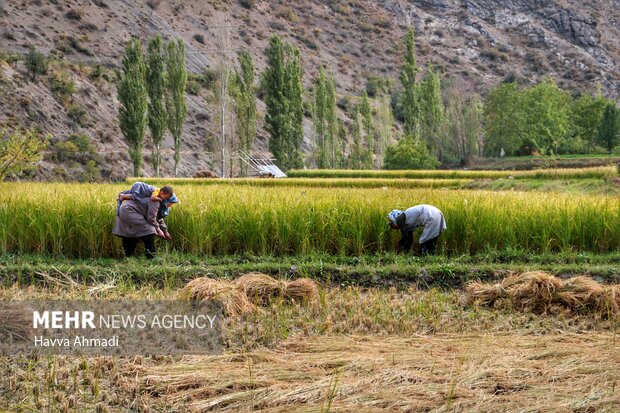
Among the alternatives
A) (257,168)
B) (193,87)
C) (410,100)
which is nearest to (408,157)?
(410,100)

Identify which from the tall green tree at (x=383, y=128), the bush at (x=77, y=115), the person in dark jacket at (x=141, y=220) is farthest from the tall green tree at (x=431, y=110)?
the person in dark jacket at (x=141, y=220)

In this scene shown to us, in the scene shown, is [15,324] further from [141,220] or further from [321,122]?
[321,122]

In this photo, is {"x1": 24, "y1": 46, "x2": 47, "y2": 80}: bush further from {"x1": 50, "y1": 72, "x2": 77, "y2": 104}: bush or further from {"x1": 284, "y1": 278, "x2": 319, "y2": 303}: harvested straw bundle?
{"x1": 284, "y1": 278, "x2": 319, "y2": 303}: harvested straw bundle

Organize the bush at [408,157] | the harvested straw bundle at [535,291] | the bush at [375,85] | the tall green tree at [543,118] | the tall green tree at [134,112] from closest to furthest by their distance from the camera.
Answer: the harvested straw bundle at [535,291] < the tall green tree at [134,112] < the bush at [408,157] < the tall green tree at [543,118] < the bush at [375,85]

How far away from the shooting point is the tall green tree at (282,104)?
129 ft

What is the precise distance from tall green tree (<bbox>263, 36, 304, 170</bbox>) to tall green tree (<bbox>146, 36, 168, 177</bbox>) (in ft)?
23.3

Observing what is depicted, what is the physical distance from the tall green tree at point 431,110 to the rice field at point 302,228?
125 ft

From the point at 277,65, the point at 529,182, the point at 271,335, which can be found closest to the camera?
the point at 271,335

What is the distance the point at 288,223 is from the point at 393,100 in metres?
65.4

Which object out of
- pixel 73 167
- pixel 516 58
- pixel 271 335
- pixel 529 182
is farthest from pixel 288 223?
pixel 516 58

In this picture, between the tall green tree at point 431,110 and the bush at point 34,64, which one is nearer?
the bush at point 34,64

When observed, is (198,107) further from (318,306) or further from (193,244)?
(318,306)

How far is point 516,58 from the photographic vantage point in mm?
88625

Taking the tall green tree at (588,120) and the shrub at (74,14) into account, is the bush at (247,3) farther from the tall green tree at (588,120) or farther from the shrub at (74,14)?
the tall green tree at (588,120)
